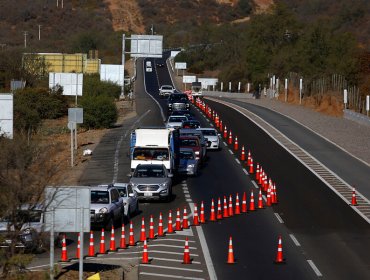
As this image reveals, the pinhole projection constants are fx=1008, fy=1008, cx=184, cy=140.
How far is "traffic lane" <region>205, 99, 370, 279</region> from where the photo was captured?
2569cm

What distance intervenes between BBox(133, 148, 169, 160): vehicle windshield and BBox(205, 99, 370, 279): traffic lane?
4908 mm

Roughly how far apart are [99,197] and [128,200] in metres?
1.94

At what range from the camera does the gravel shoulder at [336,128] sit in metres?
55.6

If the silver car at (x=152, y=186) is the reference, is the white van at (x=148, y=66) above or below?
above

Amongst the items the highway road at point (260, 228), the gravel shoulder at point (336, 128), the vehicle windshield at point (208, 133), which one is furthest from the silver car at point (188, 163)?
the gravel shoulder at point (336, 128)

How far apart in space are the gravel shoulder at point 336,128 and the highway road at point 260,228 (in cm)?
190

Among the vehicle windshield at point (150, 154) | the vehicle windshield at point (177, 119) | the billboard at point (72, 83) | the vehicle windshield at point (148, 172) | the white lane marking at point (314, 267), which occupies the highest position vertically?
the billboard at point (72, 83)

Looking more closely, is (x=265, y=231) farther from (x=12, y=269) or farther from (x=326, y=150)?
(x=326, y=150)

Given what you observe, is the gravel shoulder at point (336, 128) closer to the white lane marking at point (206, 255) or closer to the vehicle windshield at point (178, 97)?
the vehicle windshield at point (178, 97)

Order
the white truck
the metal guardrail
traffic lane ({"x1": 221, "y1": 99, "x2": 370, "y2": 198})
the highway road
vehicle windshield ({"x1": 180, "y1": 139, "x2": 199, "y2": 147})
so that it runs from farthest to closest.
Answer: vehicle windshield ({"x1": 180, "y1": 139, "x2": 199, "y2": 147}), traffic lane ({"x1": 221, "y1": 99, "x2": 370, "y2": 198}), the white truck, the metal guardrail, the highway road

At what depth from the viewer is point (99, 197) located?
3089cm

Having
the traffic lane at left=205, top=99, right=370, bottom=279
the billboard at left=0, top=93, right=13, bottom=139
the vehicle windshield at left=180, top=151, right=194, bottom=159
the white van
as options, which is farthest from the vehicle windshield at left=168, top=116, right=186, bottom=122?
the white van

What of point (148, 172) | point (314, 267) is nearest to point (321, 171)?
point (148, 172)

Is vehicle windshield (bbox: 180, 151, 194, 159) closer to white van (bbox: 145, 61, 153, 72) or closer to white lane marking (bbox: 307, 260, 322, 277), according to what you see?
white lane marking (bbox: 307, 260, 322, 277)
